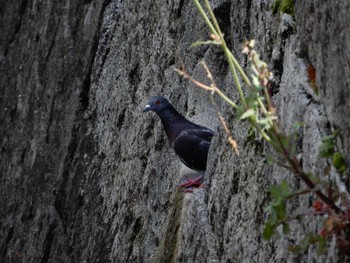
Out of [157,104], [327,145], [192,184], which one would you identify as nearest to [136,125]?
[157,104]

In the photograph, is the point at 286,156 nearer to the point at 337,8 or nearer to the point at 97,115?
the point at 337,8

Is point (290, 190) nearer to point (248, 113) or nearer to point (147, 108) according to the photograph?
point (248, 113)

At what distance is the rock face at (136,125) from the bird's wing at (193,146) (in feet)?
0.43

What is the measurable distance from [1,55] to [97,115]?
A: 94.0 inches

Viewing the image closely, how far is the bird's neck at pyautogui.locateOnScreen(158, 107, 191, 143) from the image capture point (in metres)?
4.41

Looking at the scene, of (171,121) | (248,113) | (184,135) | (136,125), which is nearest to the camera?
(248,113)

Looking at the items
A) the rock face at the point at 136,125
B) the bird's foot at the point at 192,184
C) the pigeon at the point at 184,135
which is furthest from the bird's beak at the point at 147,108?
the bird's foot at the point at 192,184

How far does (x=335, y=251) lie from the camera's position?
2266mm

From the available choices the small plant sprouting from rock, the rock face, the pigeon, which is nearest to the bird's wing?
the pigeon

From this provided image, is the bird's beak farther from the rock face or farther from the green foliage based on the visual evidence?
the green foliage

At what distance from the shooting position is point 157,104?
4.43m

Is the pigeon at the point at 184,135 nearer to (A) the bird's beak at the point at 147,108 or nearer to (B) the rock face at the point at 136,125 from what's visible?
(A) the bird's beak at the point at 147,108

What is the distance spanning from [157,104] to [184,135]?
222 mm

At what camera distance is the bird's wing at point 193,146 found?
14.1ft
